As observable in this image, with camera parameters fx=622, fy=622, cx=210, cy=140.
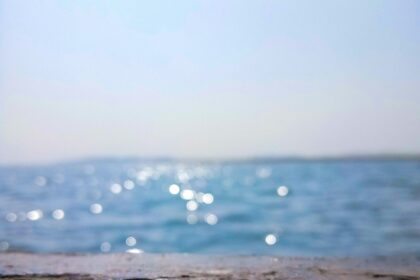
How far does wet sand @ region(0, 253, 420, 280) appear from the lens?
2.40m

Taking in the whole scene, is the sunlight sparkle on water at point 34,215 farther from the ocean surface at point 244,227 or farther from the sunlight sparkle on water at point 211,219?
the sunlight sparkle on water at point 211,219

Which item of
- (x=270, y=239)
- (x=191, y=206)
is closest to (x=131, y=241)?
(x=270, y=239)

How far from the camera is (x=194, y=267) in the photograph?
262 centimetres

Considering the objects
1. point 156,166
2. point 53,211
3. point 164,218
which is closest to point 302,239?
point 164,218

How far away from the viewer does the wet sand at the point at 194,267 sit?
240 centimetres

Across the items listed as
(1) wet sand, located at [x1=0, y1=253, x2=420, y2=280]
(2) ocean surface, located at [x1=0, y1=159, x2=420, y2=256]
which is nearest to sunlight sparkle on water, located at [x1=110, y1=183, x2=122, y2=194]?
(2) ocean surface, located at [x1=0, y1=159, x2=420, y2=256]

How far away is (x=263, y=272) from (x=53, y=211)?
1837cm

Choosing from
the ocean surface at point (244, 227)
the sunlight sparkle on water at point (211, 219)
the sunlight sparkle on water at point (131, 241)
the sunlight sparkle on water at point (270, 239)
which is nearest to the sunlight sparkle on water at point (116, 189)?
the ocean surface at point (244, 227)

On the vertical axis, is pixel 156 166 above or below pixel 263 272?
above

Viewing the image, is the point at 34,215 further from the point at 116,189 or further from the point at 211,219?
the point at 116,189

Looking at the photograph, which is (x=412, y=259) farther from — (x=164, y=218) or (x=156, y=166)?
(x=156, y=166)

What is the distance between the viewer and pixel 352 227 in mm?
12984

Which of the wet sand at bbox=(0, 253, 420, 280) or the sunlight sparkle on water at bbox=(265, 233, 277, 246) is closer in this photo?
the wet sand at bbox=(0, 253, 420, 280)

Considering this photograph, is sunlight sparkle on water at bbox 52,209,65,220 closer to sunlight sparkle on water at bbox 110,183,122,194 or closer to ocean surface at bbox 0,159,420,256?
ocean surface at bbox 0,159,420,256
